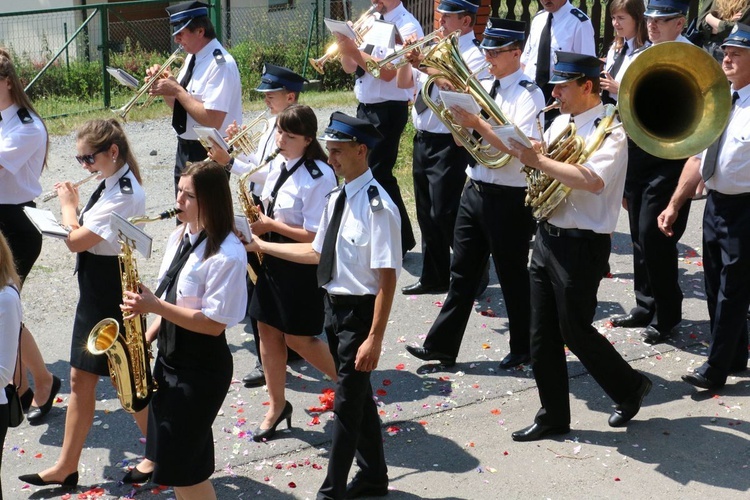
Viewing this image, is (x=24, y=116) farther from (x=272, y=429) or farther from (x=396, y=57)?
(x=272, y=429)

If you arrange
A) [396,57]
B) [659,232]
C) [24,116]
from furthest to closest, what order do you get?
1. [659,232]
2. [396,57]
3. [24,116]

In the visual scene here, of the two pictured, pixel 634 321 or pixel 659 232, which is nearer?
pixel 659 232

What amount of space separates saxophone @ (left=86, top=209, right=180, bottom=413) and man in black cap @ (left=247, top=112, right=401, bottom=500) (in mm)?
830

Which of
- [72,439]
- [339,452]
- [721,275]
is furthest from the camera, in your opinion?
[721,275]

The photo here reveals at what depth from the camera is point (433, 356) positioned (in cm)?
670

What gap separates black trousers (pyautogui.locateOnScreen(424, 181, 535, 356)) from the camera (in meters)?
6.43

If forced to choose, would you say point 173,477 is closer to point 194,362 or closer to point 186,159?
point 194,362

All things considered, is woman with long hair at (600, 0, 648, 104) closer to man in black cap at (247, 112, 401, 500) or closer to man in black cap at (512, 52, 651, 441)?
man in black cap at (512, 52, 651, 441)

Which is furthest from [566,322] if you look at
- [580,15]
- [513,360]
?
[580,15]

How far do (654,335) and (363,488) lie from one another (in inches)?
107

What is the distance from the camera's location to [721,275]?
20.1 ft

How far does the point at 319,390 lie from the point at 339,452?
1.51m

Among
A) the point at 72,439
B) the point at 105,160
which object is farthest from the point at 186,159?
the point at 72,439

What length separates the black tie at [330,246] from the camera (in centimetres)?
505
